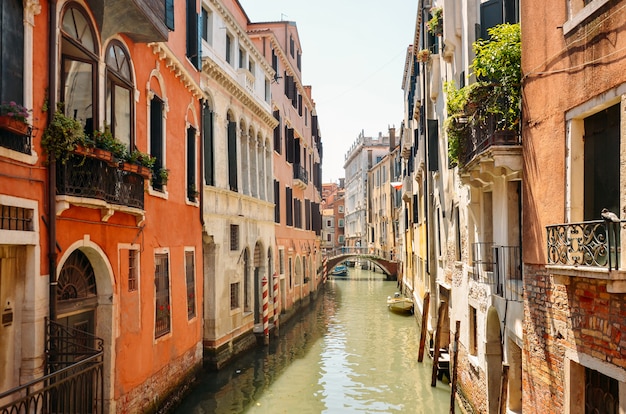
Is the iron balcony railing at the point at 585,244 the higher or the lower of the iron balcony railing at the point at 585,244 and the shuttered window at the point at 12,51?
the lower

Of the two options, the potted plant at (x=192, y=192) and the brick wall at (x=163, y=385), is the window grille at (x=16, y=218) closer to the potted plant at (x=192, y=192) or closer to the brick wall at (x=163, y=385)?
the brick wall at (x=163, y=385)

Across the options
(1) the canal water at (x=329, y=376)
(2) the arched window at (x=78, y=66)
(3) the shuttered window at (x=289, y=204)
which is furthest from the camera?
(3) the shuttered window at (x=289, y=204)

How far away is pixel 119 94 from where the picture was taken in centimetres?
903

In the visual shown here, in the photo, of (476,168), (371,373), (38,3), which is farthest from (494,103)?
(371,373)

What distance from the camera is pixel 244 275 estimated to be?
1712 centimetres

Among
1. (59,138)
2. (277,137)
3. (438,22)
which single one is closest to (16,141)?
(59,138)

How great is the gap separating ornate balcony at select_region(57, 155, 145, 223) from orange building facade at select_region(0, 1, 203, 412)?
0.07 feet

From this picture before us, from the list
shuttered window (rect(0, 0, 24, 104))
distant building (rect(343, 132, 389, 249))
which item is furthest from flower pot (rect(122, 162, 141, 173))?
distant building (rect(343, 132, 389, 249))

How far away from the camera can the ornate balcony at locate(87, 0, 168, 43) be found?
788 centimetres

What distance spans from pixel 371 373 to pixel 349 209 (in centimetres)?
5771

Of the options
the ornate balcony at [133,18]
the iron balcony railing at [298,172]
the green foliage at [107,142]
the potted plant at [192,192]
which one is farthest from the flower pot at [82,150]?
the iron balcony railing at [298,172]

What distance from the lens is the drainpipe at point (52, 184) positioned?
21.3 ft

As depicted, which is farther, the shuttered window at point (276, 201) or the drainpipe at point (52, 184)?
the shuttered window at point (276, 201)

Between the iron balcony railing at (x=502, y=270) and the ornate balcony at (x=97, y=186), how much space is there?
16.9 ft
